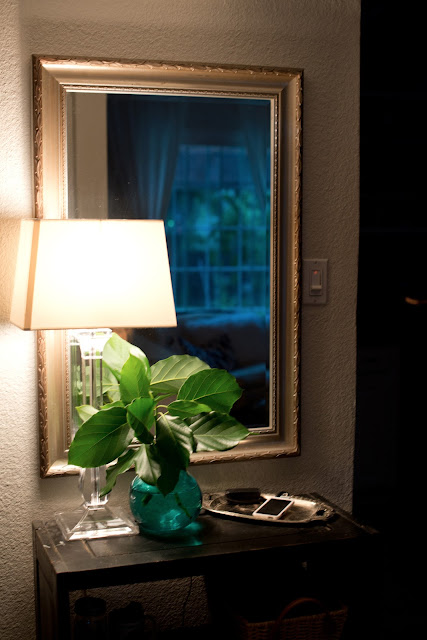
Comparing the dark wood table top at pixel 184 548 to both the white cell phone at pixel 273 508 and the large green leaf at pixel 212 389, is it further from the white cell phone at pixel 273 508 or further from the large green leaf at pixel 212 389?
the large green leaf at pixel 212 389

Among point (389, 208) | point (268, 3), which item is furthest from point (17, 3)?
point (389, 208)

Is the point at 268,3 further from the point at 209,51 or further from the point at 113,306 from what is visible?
the point at 113,306

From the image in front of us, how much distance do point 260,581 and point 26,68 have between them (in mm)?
1353

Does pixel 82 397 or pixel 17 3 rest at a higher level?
pixel 17 3

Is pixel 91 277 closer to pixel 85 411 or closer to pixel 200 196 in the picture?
pixel 85 411

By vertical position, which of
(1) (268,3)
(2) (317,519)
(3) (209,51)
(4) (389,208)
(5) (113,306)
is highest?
(1) (268,3)

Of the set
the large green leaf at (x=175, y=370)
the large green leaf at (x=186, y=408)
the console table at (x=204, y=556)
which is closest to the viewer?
the console table at (x=204, y=556)

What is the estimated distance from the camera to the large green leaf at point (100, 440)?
164 centimetres

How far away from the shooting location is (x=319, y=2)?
2068 mm

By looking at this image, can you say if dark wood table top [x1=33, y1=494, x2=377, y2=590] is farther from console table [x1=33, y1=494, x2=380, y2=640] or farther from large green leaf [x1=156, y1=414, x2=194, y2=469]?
large green leaf [x1=156, y1=414, x2=194, y2=469]

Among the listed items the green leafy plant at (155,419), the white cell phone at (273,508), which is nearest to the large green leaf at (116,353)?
the green leafy plant at (155,419)

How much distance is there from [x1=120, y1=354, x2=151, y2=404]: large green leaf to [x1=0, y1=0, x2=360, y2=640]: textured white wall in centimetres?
33

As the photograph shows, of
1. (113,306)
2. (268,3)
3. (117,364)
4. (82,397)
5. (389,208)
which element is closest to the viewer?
(113,306)

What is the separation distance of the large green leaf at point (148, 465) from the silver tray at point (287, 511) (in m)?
0.30
